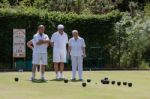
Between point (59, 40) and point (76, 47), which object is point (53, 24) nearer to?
point (59, 40)

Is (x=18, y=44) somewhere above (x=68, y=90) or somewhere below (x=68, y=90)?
above

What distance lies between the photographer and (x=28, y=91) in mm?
16125

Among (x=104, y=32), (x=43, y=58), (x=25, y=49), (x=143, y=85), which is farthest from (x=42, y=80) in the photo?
(x=104, y=32)

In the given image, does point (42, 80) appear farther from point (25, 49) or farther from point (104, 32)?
point (104, 32)

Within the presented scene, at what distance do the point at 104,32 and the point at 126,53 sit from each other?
5.47 feet

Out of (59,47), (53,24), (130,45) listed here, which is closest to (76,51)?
(59,47)

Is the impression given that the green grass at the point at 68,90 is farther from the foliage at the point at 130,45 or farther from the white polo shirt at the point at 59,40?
the foliage at the point at 130,45

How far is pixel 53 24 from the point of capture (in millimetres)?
30641

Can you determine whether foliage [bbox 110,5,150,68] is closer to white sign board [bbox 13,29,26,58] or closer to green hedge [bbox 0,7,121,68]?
green hedge [bbox 0,7,121,68]

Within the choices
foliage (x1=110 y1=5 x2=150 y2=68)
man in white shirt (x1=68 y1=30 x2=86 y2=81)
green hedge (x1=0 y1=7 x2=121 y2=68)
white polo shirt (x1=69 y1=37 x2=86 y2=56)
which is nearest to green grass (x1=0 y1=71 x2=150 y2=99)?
man in white shirt (x1=68 y1=30 x2=86 y2=81)

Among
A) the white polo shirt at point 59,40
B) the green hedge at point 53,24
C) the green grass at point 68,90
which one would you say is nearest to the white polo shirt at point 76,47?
the white polo shirt at point 59,40

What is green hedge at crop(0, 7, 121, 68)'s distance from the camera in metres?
29.9

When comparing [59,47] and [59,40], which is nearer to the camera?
[59,40]

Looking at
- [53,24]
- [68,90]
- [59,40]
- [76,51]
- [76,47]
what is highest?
[53,24]
